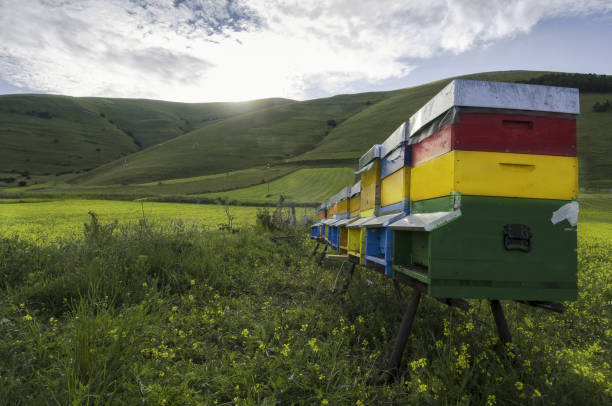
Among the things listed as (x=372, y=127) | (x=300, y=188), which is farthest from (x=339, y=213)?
(x=372, y=127)

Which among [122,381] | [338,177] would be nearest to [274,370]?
[122,381]

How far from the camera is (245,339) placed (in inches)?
169

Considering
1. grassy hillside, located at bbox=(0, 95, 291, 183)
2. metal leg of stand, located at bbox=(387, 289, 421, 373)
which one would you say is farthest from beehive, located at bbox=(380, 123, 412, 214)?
grassy hillside, located at bbox=(0, 95, 291, 183)

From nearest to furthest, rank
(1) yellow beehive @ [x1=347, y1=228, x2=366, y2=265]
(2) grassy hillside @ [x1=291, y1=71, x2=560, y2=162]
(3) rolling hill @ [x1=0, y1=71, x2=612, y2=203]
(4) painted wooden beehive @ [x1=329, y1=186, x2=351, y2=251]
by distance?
(1) yellow beehive @ [x1=347, y1=228, x2=366, y2=265]
(4) painted wooden beehive @ [x1=329, y1=186, x2=351, y2=251]
(3) rolling hill @ [x1=0, y1=71, x2=612, y2=203]
(2) grassy hillside @ [x1=291, y1=71, x2=560, y2=162]

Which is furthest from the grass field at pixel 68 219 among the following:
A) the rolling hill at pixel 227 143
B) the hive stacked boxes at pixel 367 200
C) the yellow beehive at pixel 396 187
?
the rolling hill at pixel 227 143

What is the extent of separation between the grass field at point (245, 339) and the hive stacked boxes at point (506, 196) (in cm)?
102

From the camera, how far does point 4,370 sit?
3.08 meters

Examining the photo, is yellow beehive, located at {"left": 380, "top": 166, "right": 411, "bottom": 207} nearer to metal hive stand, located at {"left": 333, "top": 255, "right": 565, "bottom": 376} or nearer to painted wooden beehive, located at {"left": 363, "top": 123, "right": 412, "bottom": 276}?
painted wooden beehive, located at {"left": 363, "top": 123, "right": 412, "bottom": 276}

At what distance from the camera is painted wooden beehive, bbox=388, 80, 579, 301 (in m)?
2.54

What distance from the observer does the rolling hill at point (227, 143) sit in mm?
51500

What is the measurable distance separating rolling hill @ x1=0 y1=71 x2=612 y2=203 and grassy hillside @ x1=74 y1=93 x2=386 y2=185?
0.35m

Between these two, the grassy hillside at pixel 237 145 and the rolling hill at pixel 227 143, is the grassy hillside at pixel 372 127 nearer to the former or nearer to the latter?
the rolling hill at pixel 227 143

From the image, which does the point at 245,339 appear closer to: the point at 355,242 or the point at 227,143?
the point at 355,242

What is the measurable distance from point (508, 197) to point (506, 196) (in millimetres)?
20
